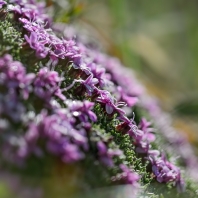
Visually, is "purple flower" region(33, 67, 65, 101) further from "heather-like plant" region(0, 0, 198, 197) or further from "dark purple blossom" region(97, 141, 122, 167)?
"dark purple blossom" region(97, 141, 122, 167)

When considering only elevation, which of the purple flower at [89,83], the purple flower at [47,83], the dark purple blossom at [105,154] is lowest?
the dark purple blossom at [105,154]


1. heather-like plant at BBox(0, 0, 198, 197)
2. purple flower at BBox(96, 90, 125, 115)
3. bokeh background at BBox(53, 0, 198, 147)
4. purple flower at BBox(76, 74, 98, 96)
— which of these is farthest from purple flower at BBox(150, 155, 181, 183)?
bokeh background at BBox(53, 0, 198, 147)

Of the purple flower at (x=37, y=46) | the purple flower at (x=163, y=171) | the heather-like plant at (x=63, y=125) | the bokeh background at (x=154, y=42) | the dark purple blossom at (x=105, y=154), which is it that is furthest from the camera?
the bokeh background at (x=154, y=42)

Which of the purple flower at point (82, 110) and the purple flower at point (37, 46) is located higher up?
the purple flower at point (37, 46)

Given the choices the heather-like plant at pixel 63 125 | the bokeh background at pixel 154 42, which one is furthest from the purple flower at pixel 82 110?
the bokeh background at pixel 154 42

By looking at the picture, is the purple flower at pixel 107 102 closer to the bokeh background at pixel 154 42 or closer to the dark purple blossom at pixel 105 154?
the dark purple blossom at pixel 105 154

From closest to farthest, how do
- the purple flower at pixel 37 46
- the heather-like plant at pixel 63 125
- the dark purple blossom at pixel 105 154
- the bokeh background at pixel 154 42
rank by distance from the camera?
the heather-like plant at pixel 63 125 → the dark purple blossom at pixel 105 154 → the purple flower at pixel 37 46 → the bokeh background at pixel 154 42
